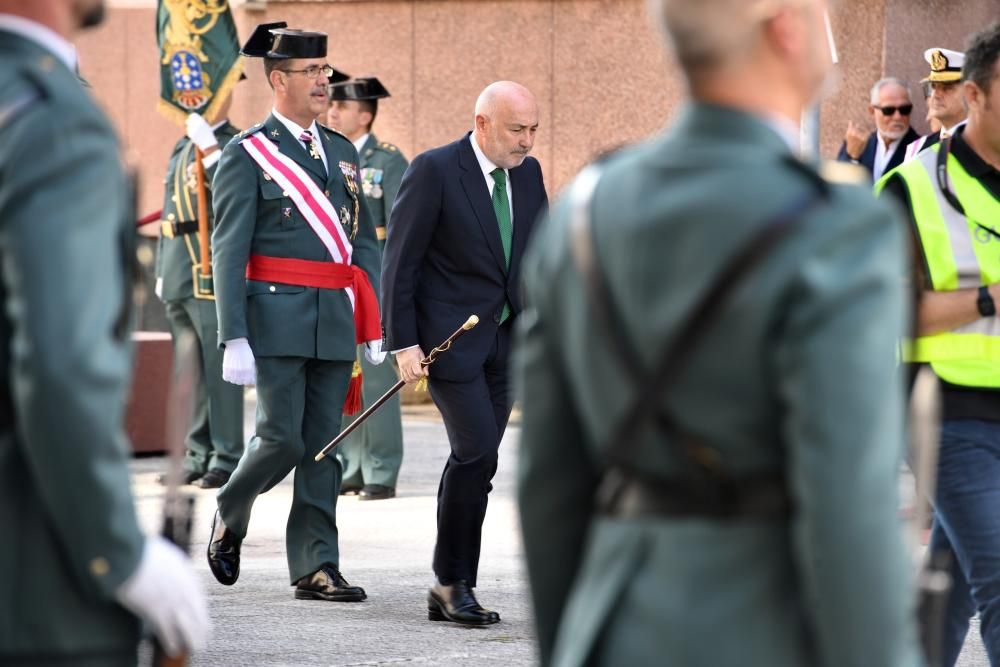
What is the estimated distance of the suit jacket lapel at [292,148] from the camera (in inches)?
287

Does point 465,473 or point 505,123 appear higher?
point 505,123

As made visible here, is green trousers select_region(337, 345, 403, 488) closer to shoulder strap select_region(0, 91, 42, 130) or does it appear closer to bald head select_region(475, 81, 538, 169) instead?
bald head select_region(475, 81, 538, 169)

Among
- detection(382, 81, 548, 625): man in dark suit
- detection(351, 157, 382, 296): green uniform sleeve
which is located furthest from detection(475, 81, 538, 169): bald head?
detection(351, 157, 382, 296): green uniform sleeve

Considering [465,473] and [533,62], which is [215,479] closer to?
[465,473]

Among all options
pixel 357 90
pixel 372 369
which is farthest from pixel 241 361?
pixel 357 90

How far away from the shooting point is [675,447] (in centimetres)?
255

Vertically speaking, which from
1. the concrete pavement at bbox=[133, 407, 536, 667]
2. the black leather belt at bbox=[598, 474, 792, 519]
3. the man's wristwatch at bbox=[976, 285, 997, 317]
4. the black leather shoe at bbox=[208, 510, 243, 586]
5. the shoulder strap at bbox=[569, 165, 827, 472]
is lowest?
the concrete pavement at bbox=[133, 407, 536, 667]

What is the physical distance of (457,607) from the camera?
6715 millimetres

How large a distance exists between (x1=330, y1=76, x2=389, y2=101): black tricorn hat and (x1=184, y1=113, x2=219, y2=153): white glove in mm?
760

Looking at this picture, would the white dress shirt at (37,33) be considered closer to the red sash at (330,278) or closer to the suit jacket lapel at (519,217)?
the suit jacket lapel at (519,217)

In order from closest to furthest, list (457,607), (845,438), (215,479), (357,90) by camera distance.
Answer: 1. (845,438)
2. (457,607)
3. (215,479)
4. (357,90)

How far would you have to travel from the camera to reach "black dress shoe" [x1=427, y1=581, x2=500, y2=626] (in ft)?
21.9

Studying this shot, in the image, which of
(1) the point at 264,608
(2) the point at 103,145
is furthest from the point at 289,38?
(2) the point at 103,145

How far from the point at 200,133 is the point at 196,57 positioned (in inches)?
34.7
